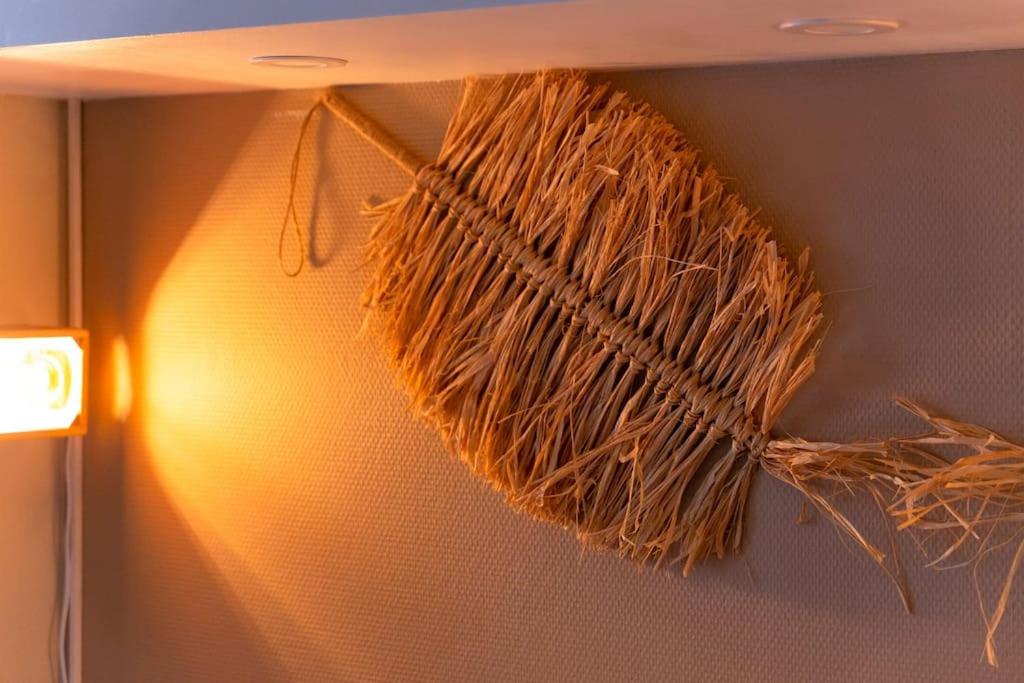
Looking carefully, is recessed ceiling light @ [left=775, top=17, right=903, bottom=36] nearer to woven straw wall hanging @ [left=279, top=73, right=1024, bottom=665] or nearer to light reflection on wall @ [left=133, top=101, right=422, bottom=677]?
woven straw wall hanging @ [left=279, top=73, right=1024, bottom=665]

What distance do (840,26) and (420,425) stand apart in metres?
0.59

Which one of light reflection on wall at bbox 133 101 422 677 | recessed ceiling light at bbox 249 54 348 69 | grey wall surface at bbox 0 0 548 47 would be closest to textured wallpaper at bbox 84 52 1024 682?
light reflection on wall at bbox 133 101 422 677

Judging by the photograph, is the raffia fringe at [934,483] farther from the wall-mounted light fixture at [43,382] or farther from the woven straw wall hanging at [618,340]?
the wall-mounted light fixture at [43,382]

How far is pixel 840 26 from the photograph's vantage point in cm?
83

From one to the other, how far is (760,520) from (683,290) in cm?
23

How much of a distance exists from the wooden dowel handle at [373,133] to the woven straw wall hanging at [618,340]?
0.05 meters

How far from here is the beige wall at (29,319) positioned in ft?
4.36

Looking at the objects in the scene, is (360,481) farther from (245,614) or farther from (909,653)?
(909,653)

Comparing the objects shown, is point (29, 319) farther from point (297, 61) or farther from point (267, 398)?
point (297, 61)

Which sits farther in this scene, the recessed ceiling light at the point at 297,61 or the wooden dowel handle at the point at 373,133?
the wooden dowel handle at the point at 373,133

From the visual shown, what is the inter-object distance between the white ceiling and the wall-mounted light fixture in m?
0.28

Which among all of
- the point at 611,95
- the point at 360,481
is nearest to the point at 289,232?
the point at 360,481

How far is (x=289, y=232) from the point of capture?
1.25 metres

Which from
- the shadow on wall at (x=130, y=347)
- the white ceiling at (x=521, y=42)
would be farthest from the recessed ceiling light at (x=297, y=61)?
the shadow on wall at (x=130, y=347)
